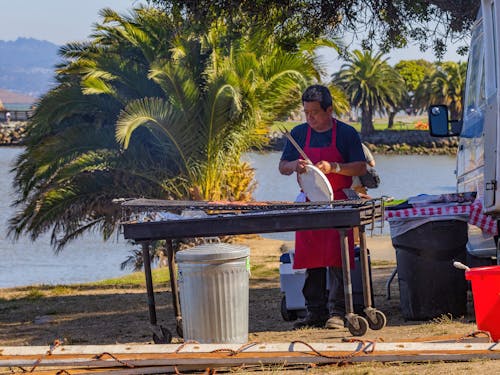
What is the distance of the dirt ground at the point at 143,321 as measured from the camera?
25.5 feet

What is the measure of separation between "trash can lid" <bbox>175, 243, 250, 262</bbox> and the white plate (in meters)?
0.83

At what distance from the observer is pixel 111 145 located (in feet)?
64.3

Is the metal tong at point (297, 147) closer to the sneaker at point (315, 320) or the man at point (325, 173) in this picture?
the man at point (325, 173)

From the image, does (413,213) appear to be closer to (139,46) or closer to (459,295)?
(459,295)

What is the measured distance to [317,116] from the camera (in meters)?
8.39

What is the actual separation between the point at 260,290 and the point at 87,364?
6.64m

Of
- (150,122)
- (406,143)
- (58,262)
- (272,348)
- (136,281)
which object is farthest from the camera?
(406,143)

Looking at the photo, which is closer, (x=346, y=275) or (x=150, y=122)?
(x=346, y=275)

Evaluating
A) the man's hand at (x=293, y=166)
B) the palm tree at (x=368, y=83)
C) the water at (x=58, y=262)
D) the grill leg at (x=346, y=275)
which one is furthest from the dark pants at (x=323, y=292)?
the palm tree at (x=368, y=83)

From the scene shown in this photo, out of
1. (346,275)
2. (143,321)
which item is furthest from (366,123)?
(346,275)

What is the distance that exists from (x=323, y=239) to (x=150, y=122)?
34.7 feet

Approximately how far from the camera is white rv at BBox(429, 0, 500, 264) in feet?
25.2

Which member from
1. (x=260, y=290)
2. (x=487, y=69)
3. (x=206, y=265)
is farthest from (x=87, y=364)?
(x=260, y=290)

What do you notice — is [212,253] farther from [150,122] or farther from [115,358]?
[150,122]
